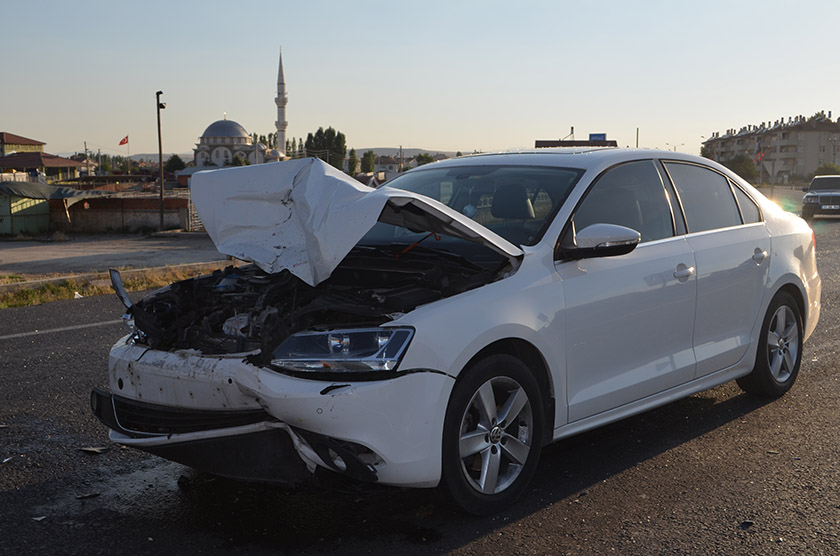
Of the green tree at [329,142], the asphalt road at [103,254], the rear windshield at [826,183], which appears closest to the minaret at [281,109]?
the green tree at [329,142]

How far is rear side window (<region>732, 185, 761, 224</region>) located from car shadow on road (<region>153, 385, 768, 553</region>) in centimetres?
158

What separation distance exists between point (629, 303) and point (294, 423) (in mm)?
1982

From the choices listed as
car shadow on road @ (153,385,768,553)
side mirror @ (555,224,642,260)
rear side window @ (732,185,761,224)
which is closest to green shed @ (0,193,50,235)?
car shadow on road @ (153,385,768,553)

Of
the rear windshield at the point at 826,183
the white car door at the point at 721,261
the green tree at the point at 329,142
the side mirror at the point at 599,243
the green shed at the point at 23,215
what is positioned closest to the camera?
the side mirror at the point at 599,243

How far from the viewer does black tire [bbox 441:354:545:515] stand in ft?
12.0

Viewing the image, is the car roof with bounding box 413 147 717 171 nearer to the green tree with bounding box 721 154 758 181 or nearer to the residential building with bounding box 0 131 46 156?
the green tree with bounding box 721 154 758 181

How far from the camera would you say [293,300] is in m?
3.93

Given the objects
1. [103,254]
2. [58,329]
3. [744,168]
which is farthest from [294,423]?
[744,168]

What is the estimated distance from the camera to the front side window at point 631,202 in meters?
4.58

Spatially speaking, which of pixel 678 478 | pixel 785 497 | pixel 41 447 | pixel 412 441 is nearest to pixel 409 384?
pixel 412 441

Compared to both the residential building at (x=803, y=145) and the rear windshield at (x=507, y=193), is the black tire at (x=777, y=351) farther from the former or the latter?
the residential building at (x=803, y=145)

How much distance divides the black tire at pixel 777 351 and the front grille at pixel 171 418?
358cm

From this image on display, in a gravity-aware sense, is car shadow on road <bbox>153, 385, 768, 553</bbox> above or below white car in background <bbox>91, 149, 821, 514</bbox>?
below

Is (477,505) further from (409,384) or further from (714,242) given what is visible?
(714,242)
